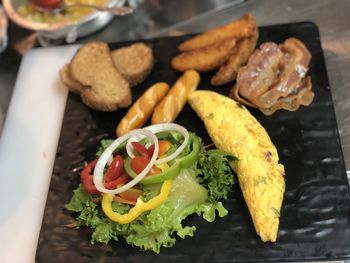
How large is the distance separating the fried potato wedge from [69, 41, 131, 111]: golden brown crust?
518 millimetres

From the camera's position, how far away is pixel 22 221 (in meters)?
2.62

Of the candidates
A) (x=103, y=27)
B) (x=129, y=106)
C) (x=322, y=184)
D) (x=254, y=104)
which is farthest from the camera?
(x=103, y=27)

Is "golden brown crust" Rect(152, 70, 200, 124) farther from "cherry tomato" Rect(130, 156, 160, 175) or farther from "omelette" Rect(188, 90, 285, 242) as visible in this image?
"cherry tomato" Rect(130, 156, 160, 175)

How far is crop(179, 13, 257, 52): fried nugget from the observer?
114 inches

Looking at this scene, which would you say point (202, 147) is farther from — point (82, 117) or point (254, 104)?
point (82, 117)

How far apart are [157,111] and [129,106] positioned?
0.23 meters

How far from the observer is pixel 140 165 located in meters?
2.33

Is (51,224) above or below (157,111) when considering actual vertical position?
below

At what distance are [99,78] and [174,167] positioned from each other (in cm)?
87

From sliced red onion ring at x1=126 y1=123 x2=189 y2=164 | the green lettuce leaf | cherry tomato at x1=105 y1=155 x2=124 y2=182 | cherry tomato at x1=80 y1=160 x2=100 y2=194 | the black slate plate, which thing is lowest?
the black slate plate

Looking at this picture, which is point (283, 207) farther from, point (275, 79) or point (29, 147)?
point (29, 147)

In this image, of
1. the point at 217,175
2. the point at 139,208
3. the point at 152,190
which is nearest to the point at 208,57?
the point at 217,175

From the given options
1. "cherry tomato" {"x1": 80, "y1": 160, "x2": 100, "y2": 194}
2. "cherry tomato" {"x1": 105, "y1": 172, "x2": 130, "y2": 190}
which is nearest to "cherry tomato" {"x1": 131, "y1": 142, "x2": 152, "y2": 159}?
"cherry tomato" {"x1": 105, "y1": 172, "x2": 130, "y2": 190}

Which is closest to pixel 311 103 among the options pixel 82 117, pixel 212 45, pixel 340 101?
pixel 340 101
